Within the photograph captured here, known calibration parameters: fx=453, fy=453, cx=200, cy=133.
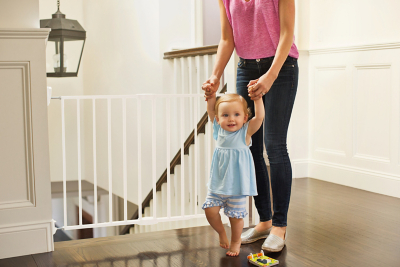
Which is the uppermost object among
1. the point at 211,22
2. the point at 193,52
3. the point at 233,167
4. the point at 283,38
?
the point at 211,22

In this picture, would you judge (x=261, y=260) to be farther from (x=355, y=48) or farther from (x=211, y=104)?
(x=355, y=48)

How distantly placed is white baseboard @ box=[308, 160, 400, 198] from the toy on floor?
5.37 feet

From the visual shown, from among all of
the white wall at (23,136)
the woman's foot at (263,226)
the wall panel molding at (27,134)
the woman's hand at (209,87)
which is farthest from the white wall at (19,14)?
the woman's foot at (263,226)

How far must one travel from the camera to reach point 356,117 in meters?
3.40

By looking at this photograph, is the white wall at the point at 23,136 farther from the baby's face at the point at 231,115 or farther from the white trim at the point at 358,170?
the white trim at the point at 358,170

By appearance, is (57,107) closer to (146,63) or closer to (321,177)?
(146,63)

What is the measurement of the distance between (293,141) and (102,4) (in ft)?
8.75

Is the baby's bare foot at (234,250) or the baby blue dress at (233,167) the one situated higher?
the baby blue dress at (233,167)

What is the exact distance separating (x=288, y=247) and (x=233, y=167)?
505 millimetres

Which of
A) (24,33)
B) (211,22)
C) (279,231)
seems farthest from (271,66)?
(211,22)

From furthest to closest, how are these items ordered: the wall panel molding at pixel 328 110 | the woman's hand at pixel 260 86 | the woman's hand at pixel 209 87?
the wall panel molding at pixel 328 110 < the woman's hand at pixel 209 87 < the woman's hand at pixel 260 86

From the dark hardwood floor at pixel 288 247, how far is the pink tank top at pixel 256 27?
85 centimetres

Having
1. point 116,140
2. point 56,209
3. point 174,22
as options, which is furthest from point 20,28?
point 56,209

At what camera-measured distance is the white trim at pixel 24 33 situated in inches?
75.6
